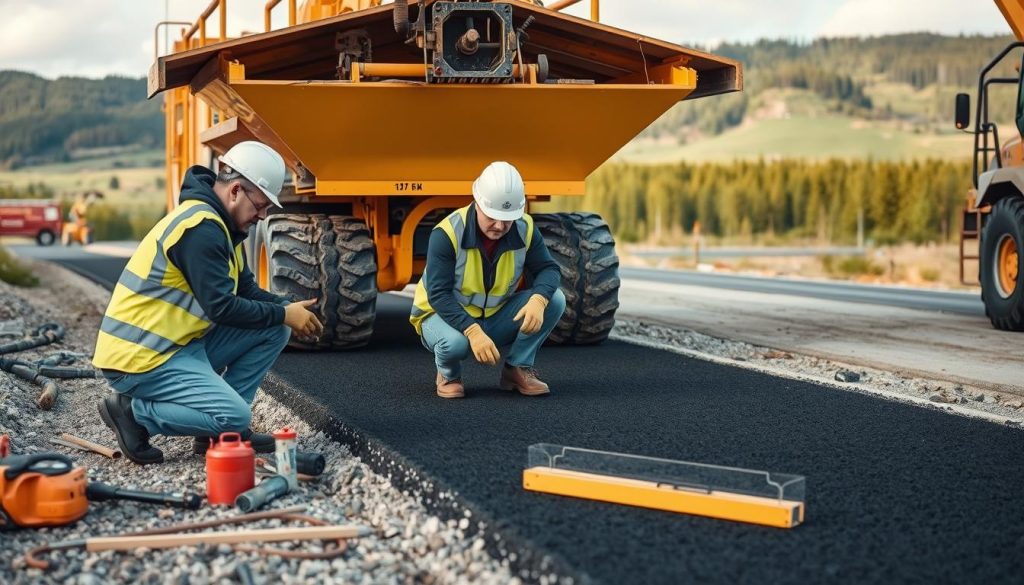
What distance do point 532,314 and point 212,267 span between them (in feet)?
6.34

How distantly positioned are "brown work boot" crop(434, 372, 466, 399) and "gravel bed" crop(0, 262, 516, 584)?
797 millimetres

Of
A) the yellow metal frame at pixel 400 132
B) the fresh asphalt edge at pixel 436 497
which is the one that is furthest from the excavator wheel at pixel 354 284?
the fresh asphalt edge at pixel 436 497

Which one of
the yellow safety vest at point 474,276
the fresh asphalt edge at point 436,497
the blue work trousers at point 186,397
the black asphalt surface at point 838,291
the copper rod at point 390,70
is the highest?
the copper rod at point 390,70

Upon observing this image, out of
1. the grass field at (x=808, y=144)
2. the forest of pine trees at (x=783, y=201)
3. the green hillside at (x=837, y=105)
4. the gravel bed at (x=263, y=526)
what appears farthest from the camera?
the green hillside at (x=837, y=105)

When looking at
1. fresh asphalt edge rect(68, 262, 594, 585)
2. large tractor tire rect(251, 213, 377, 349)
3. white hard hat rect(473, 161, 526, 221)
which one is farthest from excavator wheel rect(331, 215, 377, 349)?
white hard hat rect(473, 161, 526, 221)

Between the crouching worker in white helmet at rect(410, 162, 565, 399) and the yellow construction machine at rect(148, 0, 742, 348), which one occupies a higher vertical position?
the yellow construction machine at rect(148, 0, 742, 348)

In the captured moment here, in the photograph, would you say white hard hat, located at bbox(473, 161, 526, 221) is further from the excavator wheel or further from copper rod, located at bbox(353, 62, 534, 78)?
the excavator wheel

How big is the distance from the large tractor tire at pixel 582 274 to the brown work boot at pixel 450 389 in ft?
7.28

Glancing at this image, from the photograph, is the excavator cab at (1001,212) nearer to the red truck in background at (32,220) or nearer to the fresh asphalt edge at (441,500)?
the fresh asphalt edge at (441,500)

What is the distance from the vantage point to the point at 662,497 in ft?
14.0

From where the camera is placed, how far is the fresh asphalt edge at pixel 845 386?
623cm

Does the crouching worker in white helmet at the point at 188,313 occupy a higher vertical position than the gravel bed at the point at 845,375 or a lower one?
higher

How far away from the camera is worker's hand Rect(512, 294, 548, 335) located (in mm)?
6383

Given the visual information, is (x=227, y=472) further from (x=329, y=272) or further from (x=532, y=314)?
(x=329, y=272)
